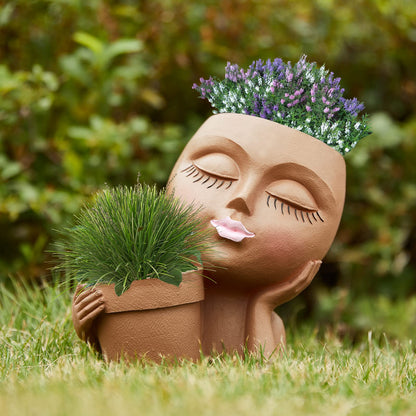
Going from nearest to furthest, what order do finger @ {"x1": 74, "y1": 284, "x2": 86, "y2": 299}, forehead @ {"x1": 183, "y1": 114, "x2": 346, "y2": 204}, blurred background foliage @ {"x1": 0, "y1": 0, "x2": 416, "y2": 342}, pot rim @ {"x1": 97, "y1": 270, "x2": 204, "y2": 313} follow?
pot rim @ {"x1": 97, "y1": 270, "x2": 204, "y2": 313} → finger @ {"x1": 74, "y1": 284, "x2": 86, "y2": 299} → forehead @ {"x1": 183, "y1": 114, "x2": 346, "y2": 204} → blurred background foliage @ {"x1": 0, "y1": 0, "x2": 416, "y2": 342}

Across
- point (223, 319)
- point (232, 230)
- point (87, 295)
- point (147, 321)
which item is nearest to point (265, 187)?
point (232, 230)

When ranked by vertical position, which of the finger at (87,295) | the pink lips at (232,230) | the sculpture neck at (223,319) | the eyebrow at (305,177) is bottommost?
the sculpture neck at (223,319)

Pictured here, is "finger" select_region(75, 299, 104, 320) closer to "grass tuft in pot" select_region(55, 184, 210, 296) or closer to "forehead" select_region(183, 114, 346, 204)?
"grass tuft in pot" select_region(55, 184, 210, 296)

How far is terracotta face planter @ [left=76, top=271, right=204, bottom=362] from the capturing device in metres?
2.25

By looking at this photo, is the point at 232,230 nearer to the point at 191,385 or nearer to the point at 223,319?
the point at 223,319

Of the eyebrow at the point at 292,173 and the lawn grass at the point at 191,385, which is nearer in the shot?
the lawn grass at the point at 191,385

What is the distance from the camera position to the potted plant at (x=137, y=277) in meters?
2.26

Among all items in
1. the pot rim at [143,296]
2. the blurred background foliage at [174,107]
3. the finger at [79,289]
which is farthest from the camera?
the blurred background foliage at [174,107]

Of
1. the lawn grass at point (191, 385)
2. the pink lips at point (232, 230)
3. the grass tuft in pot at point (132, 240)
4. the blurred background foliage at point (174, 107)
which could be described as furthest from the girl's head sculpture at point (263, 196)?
the blurred background foliage at point (174, 107)

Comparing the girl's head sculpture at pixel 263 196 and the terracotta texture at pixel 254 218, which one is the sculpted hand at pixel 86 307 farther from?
the girl's head sculpture at pixel 263 196

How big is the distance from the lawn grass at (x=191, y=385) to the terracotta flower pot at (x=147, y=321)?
0.07 meters

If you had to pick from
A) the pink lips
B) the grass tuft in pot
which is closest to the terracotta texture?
the pink lips

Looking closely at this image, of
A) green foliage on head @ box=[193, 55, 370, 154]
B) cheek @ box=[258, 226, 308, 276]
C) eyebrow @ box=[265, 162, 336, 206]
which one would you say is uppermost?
green foliage on head @ box=[193, 55, 370, 154]

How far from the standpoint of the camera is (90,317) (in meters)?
2.28
